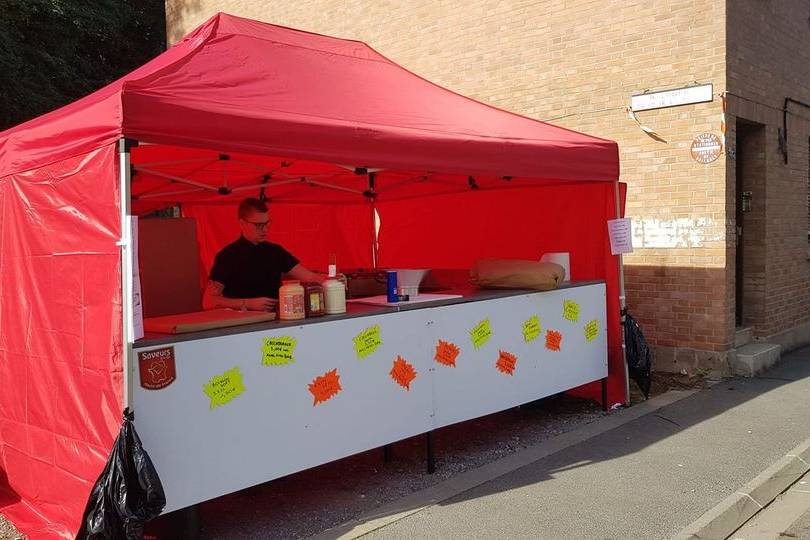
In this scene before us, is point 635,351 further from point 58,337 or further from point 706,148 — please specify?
point 58,337

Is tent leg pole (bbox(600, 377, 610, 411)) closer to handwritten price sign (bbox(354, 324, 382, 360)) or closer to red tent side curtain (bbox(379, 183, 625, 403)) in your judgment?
red tent side curtain (bbox(379, 183, 625, 403))

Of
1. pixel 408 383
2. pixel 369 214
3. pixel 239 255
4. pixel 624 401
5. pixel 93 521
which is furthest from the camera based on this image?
pixel 369 214

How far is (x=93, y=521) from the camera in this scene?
349cm

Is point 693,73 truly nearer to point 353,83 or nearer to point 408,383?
point 353,83

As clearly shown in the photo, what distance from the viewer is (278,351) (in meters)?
4.20

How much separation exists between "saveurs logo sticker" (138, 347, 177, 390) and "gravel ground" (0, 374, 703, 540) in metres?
0.88

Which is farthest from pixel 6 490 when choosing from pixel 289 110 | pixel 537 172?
pixel 537 172

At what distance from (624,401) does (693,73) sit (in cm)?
382

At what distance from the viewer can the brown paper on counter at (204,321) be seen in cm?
389

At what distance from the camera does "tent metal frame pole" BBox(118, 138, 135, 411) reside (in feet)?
11.6

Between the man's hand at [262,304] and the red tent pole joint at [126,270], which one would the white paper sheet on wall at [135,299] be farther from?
the man's hand at [262,304]

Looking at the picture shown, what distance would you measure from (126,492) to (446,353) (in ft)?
8.11

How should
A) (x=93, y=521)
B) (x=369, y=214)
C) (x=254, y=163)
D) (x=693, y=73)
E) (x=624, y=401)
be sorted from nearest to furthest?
(x=93, y=521), (x=254, y=163), (x=624, y=401), (x=693, y=73), (x=369, y=214)

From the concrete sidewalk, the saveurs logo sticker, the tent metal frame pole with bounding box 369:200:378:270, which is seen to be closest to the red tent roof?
the saveurs logo sticker
